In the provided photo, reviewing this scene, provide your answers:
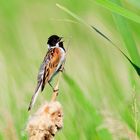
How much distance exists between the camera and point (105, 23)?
27.9ft

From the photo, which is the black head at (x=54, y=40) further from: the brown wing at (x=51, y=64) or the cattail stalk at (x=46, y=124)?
the cattail stalk at (x=46, y=124)

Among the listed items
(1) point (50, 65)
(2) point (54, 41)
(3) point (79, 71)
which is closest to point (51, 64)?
(1) point (50, 65)

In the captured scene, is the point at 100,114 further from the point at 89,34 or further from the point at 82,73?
the point at 89,34

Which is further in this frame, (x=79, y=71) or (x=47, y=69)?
(x=79, y=71)

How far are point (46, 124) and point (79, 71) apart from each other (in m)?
4.50

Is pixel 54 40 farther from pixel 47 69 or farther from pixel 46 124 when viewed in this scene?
pixel 46 124

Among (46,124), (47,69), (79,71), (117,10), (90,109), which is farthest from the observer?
(79,71)

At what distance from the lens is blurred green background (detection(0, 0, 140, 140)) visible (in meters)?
3.94

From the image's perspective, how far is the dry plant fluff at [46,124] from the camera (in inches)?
118

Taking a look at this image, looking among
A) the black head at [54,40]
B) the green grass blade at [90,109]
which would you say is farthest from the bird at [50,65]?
the green grass blade at [90,109]

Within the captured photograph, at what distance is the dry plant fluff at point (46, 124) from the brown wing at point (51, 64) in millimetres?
279

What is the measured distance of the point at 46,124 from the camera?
3018 mm

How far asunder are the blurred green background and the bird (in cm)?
8

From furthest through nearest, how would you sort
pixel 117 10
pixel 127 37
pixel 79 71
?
1. pixel 79 71
2. pixel 127 37
3. pixel 117 10
